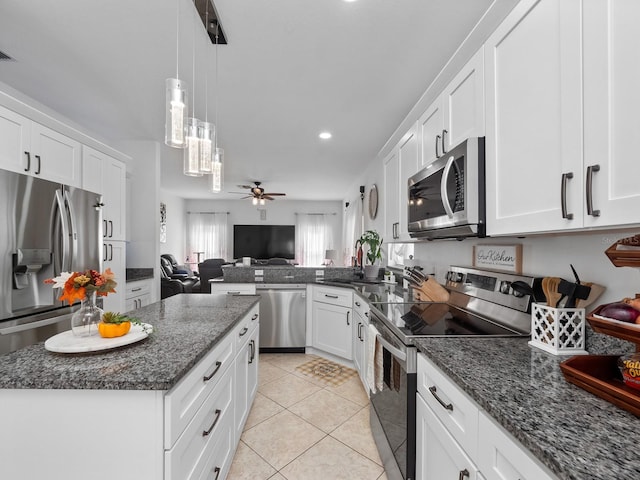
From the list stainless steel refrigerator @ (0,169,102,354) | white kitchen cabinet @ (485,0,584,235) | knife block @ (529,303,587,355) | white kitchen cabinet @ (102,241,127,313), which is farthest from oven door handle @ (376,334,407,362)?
white kitchen cabinet @ (102,241,127,313)

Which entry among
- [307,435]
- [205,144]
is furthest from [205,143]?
Result: [307,435]

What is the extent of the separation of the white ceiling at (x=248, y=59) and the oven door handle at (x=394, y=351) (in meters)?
1.74

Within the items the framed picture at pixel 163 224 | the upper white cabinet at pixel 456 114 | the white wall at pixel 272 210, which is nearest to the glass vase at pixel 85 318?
the upper white cabinet at pixel 456 114

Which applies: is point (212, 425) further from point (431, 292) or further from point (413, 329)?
point (431, 292)

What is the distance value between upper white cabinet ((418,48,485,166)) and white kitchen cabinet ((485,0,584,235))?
0.24ft

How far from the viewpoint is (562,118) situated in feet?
2.93

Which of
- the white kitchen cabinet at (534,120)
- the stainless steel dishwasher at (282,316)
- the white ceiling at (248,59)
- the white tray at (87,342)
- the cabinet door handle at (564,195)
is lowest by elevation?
the stainless steel dishwasher at (282,316)

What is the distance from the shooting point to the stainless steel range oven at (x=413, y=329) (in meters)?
1.28

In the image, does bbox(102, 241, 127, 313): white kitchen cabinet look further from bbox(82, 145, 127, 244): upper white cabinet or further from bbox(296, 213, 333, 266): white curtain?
bbox(296, 213, 333, 266): white curtain

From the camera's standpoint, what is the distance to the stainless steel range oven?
1278 mm

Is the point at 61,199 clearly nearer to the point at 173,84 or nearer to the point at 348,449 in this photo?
the point at 173,84

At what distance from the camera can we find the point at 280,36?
1873 mm

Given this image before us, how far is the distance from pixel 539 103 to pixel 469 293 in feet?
3.79

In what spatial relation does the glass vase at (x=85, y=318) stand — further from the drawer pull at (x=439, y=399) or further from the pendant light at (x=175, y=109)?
the drawer pull at (x=439, y=399)
